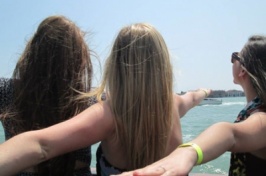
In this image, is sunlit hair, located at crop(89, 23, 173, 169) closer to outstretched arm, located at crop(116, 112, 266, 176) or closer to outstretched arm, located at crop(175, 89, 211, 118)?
outstretched arm, located at crop(116, 112, 266, 176)

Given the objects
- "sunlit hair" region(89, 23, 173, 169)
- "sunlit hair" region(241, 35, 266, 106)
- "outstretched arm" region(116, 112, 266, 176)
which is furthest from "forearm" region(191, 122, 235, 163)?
"sunlit hair" region(241, 35, 266, 106)

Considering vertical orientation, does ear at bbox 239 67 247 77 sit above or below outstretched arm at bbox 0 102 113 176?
above

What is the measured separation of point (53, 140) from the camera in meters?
1.18

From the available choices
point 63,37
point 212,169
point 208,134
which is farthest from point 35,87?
point 212,169

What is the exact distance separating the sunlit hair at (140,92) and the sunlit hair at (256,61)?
484 millimetres

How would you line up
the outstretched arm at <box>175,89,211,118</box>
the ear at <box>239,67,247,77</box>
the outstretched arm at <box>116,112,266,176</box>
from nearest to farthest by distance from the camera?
the outstretched arm at <box>116,112,266,176</box>, the ear at <box>239,67,247,77</box>, the outstretched arm at <box>175,89,211,118</box>

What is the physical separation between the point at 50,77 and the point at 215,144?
92 cm

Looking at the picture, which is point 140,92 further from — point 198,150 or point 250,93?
point 250,93

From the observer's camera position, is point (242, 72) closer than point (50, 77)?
No

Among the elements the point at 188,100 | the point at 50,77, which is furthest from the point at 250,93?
the point at 50,77

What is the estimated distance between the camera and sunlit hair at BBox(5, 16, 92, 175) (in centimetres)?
166

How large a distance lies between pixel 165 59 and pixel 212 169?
259 inches

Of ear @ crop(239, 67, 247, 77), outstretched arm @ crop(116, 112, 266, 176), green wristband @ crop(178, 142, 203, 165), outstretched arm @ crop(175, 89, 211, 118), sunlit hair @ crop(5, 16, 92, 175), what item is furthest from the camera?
outstretched arm @ crop(175, 89, 211, 118)

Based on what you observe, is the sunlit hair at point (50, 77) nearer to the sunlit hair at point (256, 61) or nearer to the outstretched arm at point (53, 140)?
the outstretched arm at point (53, 140)
